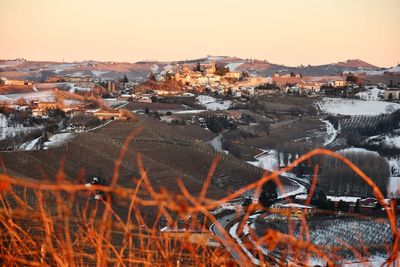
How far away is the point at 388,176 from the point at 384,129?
1200 cm

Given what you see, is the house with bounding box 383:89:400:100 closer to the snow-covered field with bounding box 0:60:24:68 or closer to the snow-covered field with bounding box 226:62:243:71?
the snow-covered field with bounding box 226:62:243:71

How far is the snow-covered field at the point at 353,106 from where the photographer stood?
122 feet

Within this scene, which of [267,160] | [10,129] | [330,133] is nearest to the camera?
[267,160]

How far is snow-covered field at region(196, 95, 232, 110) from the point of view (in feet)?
122

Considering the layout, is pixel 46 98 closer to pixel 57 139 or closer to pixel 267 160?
pixel 267 160

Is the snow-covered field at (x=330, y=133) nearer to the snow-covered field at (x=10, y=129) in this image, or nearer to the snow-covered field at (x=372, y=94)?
the snow-covered field at (x=372, y=94)

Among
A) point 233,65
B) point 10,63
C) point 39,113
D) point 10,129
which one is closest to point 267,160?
point 10,129

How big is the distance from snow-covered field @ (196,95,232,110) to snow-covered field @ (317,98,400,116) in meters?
6.01

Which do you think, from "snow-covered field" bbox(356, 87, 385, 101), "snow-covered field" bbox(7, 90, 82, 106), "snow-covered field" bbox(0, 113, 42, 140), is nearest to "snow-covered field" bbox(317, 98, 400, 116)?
"snow-covered field" bbox(356, 87, 385, 101)

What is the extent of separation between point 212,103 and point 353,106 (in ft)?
29.4

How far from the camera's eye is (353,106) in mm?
39562

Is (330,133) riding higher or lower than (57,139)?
lower

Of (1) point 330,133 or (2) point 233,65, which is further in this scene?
(2) point 233,65

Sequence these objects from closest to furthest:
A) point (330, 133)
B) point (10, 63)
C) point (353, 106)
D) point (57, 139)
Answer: point (57, 139), point (330, 133), point (353, 106), point (10, 63)
